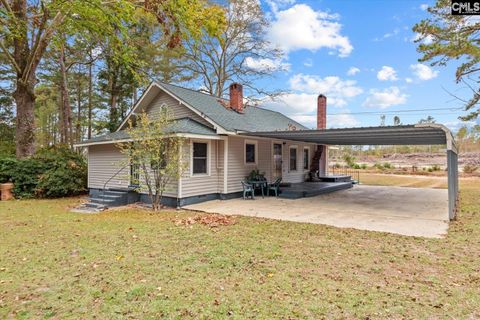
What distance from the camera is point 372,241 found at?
573cm

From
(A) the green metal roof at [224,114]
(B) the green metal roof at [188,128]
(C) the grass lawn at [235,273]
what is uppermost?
(A) the green metal roof at [224,114]

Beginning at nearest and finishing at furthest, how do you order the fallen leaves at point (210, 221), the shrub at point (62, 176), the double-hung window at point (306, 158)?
the fallen leaves at point (210, 221)
the shrub at point (62, 176)
the double-hung window at point (306, 158)

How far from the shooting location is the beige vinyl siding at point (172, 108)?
1191 cm

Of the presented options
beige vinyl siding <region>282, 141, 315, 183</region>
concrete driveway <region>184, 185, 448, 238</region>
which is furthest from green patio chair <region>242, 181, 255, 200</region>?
beige vinyl siding <region>282, 141, 315, 183</region>

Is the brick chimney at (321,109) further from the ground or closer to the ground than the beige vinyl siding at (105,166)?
further from the ground

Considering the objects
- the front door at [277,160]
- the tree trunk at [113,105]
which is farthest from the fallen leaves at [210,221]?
the tree trunk at [113,105]

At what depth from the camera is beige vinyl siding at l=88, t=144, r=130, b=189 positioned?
12375 mm

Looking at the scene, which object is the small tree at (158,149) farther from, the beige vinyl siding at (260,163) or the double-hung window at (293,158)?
the double-hung window at (293,158)

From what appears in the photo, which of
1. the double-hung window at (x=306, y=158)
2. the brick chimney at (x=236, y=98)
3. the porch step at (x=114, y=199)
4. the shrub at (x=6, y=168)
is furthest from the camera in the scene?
the double-hung window at (x=306, y=158)

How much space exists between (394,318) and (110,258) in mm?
4073

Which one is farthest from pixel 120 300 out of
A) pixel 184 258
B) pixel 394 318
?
pixel 394 318

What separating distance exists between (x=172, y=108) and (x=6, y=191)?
760 centimetres

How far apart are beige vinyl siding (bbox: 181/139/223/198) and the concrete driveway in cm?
51

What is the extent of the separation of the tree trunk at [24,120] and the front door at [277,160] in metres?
11.3
